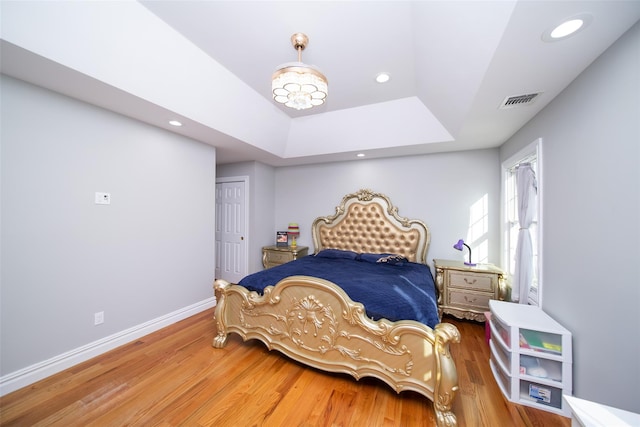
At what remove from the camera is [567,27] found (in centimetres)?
120

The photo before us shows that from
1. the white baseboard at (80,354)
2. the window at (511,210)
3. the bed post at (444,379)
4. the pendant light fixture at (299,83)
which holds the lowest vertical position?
the white baseboard at (80,354)

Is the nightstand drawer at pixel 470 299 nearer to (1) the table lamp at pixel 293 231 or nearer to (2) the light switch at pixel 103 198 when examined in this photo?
(1) the table lamp at pixel 293 231

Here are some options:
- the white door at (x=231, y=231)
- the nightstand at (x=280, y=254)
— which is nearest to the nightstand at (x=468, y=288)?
the nightstand at (x=280, y=254)

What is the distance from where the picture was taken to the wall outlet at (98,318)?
2.23 metres

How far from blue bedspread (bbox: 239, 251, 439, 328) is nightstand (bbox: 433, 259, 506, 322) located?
29 centimetres

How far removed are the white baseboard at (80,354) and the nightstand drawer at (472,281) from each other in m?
3.49

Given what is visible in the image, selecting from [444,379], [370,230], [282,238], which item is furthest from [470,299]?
[282,238]

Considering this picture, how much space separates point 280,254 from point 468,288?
2.88m

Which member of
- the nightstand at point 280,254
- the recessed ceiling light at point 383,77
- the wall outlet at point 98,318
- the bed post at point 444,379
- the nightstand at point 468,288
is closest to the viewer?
the bed post at point 444,379

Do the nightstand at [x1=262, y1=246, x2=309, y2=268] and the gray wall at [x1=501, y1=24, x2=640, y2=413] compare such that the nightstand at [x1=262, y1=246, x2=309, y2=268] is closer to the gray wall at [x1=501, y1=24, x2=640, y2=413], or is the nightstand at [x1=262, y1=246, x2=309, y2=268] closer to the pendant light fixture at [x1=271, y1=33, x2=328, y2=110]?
the pendant light fixture at [x1=271, y1=33, x2=328, y2=110]

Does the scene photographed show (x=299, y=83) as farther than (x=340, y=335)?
No

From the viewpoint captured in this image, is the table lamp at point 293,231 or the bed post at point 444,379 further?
the table lamp at point 293,231

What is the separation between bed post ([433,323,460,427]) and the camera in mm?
1488

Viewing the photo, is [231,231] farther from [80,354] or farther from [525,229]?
[525,229]
